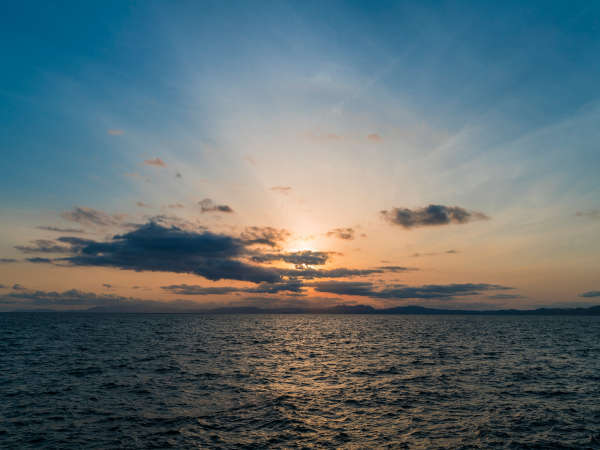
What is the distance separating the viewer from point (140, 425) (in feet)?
70.5

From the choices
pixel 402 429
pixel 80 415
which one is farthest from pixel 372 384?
pixel 80 415

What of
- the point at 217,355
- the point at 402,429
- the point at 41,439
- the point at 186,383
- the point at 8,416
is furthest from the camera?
the point at 217,355

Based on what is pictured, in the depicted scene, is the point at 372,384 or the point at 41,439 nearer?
the point at 41,439

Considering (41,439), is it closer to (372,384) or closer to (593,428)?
(372,384)

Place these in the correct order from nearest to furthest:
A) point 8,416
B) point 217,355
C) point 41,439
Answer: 1. point 41,439
2. point 8,416
3. point 217,355

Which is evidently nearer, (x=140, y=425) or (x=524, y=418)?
(x=140, y=425)

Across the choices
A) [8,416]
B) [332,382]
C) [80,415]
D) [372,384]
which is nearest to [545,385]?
[372,384]

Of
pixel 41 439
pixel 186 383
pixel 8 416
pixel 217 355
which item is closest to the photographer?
pixel 41 439

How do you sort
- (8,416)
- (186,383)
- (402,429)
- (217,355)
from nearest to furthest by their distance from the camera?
(402,429), (8,416), (186,383), (217,355)

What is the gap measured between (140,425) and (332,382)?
17913mm

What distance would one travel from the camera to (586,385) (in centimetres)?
3325

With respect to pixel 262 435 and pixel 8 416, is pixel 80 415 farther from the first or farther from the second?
pixel 262 435

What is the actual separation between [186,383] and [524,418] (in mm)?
26709

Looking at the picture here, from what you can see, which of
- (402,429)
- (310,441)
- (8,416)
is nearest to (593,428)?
(402,429)
